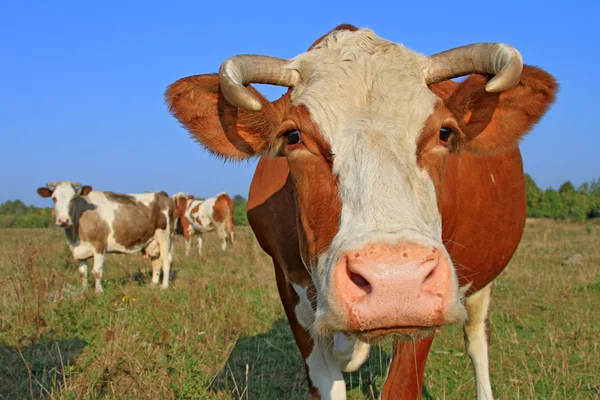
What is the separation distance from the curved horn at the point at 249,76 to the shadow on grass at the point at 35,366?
2.47m

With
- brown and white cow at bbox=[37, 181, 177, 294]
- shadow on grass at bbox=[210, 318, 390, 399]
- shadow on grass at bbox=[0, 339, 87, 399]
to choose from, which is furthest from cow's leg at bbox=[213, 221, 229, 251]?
shadow on grass at bbox=[0, 339, 87, 399]

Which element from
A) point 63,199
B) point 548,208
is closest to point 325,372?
point 63,199

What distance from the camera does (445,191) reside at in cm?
354

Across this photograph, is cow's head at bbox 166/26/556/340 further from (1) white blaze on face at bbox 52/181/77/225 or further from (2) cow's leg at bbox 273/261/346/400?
(1) white blaze on face at bbox 52/181/77/225

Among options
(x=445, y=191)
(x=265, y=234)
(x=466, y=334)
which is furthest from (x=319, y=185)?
(x=466, y=334)

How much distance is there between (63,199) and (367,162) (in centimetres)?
1022

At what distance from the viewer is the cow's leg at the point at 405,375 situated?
337 cm

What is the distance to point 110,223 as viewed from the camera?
12086mm

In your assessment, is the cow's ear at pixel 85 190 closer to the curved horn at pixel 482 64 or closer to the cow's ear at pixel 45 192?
the cow's ear at pixel 45 192

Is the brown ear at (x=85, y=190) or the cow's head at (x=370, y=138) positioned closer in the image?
the cow's head at (x=370, y=138)

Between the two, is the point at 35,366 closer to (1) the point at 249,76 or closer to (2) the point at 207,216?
(1) the point at 249,76

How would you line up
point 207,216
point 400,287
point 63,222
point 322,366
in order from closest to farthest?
point 400,287 < point 322,366 < point 63,222 < point 207,216

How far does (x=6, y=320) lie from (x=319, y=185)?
193 inches

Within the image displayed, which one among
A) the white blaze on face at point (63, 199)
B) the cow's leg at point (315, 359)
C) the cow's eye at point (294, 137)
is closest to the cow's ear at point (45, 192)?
the white blaze on face at point (63, 199)
